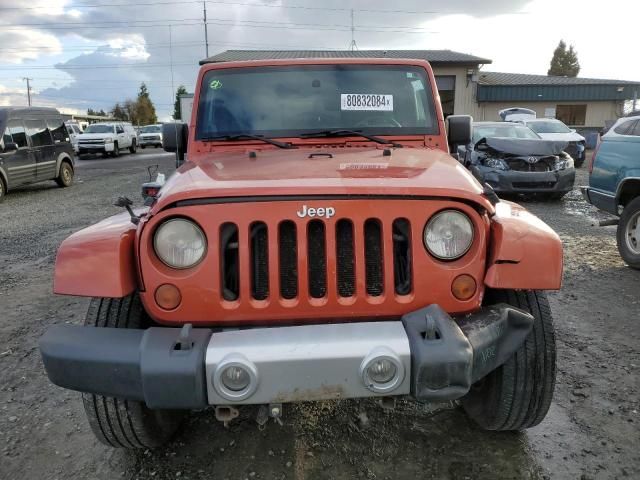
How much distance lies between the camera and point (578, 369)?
3.50 metres

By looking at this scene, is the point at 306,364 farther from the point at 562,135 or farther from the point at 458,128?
the point at 562,135

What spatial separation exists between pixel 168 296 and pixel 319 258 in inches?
24.7

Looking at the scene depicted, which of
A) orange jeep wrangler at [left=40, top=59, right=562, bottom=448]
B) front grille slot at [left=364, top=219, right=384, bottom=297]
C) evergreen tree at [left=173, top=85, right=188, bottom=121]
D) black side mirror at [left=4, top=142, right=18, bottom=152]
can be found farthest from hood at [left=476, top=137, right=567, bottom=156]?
evergreen tree at [left=173, top=85, right=188, bottom=121]

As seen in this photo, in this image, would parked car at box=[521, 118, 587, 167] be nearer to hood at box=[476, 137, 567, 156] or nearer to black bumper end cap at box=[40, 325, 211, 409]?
hood at box=[476, 137, 567, 156]

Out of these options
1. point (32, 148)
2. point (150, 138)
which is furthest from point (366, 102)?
point (150, 138)

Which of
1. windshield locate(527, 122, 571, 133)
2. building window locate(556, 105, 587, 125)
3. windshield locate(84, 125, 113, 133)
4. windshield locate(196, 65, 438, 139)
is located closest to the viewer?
windshield locate(196, 65, 438, 139)

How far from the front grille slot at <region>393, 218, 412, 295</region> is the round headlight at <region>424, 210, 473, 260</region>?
0.28 feet

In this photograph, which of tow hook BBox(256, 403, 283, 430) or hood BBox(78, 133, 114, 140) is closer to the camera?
tow hook BBox(256, 403, 283, 430)

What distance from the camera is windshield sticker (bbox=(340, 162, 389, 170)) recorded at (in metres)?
2.55

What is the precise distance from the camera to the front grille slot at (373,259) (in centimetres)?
222

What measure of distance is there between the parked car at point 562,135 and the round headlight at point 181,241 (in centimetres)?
1564

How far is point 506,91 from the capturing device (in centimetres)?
3077

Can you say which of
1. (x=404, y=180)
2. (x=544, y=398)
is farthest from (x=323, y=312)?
(x=544, y=398)

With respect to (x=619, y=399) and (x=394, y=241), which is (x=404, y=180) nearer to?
(x=394, y=241)
